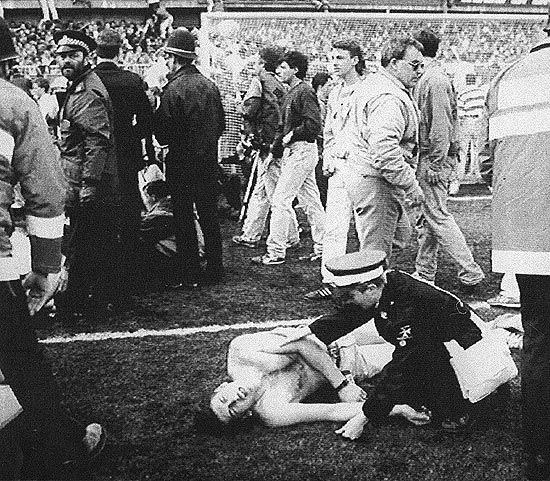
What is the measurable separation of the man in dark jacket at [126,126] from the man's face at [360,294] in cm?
271

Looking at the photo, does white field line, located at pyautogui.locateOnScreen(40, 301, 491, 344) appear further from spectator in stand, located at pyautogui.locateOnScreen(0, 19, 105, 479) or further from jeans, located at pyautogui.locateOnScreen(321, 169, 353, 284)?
spectator in stand, located at pyautogui.locateOnScreen(0, 19, 105, 479)

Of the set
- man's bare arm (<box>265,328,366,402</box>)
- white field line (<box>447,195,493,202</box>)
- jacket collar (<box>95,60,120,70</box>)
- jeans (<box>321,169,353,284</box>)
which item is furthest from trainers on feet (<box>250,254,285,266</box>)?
white field line (<box>447,195,493,202</box>)

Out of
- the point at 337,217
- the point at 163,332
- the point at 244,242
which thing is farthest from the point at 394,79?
the point at 244,242

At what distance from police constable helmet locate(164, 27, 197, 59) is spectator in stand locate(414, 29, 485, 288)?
1894mm

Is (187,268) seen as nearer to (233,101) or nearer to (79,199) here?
(79,199)

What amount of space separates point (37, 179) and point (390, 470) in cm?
206

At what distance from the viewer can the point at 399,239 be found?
18.6 feet

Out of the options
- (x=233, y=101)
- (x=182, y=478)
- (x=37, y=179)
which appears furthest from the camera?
(x=233, y=101)

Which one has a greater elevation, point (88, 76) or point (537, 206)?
point (88, 76)

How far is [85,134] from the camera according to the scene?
17.3ft

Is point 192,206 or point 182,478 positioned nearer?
point 182,478

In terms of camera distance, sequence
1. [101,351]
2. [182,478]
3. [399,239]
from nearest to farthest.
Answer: [182,478] → [101,351] → [399,239]

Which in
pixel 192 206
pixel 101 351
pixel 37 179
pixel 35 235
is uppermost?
pixel 37 179

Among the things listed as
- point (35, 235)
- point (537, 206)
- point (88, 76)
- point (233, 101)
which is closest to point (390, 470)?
point (537, 206)
